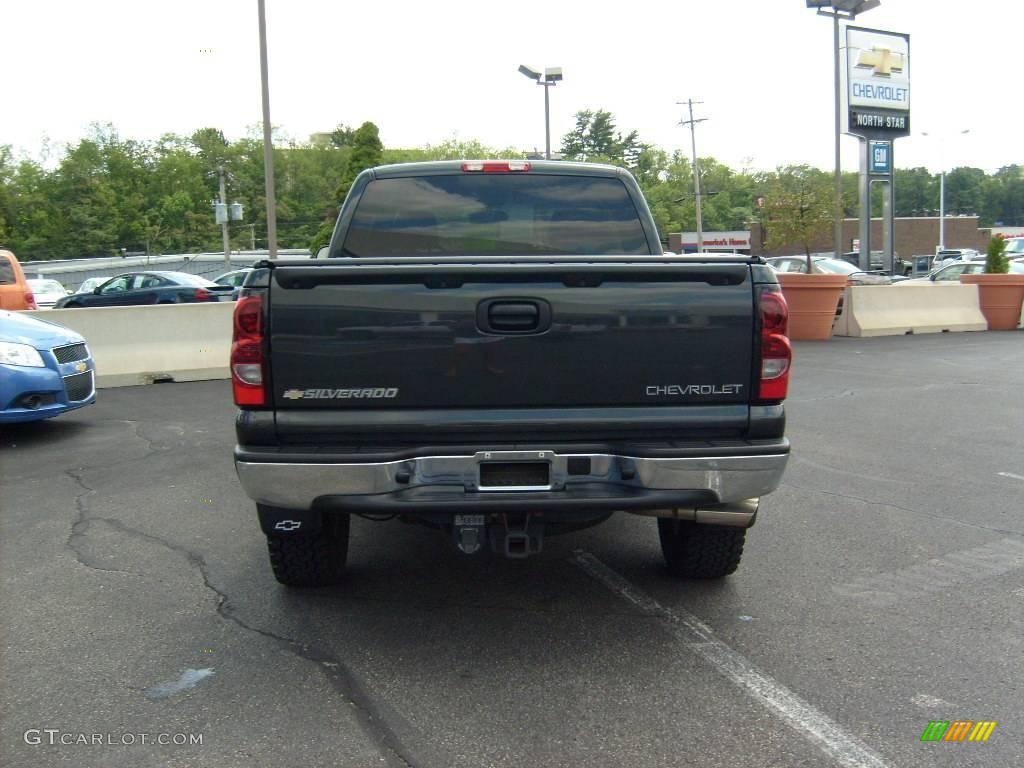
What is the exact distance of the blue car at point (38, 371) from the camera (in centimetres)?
825

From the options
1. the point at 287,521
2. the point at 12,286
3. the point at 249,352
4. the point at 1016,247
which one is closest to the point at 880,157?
the point at 1016,247

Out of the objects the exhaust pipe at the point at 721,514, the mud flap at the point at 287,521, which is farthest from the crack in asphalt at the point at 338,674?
the exhaust pipe at the point at 721,514

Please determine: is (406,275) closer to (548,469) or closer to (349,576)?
(548,469)

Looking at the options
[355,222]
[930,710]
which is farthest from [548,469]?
[355,222]

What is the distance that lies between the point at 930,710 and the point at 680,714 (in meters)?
0.91

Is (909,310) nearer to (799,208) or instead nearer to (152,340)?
(799,208)

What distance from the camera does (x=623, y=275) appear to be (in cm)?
366

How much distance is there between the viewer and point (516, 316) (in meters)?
3.65

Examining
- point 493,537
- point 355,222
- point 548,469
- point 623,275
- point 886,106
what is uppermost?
point 886,106

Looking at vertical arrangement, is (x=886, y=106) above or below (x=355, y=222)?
above

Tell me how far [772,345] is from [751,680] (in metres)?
1.32

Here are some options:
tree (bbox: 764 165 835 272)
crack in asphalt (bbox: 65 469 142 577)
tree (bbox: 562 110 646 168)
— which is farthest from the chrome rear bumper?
tree (bbox: 562 110 646 168)

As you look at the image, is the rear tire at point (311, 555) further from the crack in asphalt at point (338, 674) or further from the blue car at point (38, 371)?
the blue car at point (38, 371)

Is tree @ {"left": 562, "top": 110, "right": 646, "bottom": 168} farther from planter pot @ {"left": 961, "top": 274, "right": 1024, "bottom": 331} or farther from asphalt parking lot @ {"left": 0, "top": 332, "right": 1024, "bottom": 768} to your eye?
asphalt parking lot @ {"left": 0, "top": 332, "right": 1024, "bottom": 768}
